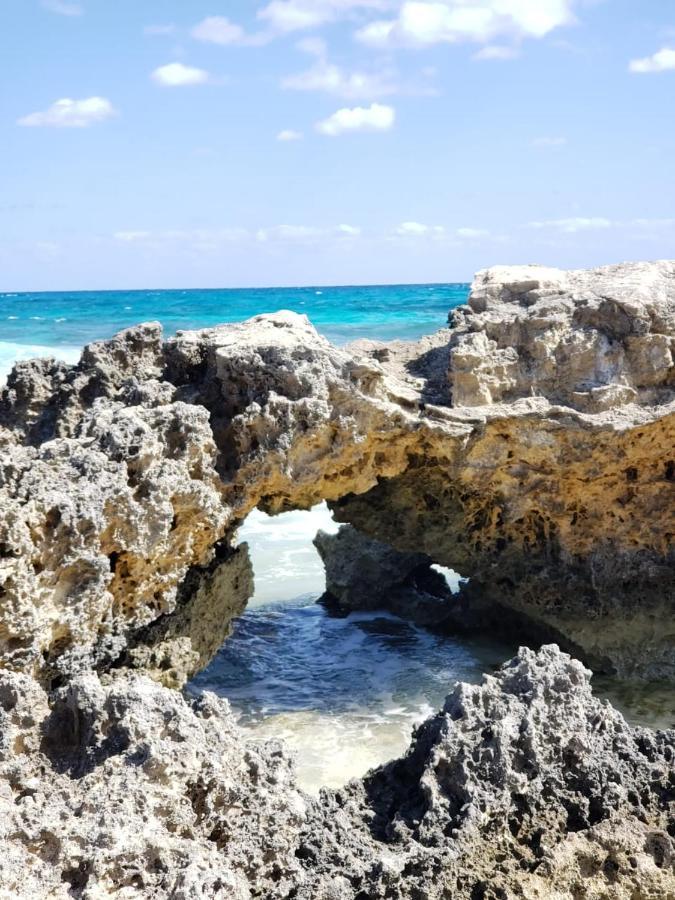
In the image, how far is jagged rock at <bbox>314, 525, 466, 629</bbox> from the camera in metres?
7.55

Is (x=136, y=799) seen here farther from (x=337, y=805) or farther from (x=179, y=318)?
(x=179, y=318)

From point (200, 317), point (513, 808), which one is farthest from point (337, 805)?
point (200, 317)

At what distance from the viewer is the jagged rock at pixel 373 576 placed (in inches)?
297

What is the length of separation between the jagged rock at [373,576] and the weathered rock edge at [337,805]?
3929 millimetres

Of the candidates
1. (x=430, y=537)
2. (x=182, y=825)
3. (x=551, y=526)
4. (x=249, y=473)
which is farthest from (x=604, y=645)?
(x=182, y=825)

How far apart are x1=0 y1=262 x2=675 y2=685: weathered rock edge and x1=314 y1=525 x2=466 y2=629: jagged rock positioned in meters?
1.21

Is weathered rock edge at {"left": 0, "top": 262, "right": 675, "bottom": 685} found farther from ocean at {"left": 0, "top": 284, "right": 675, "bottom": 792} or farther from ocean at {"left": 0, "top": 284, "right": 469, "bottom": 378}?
ocean at {"left": 0, "top": 284, "right": 469, "bottom": 378}

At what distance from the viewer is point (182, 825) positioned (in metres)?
2.96

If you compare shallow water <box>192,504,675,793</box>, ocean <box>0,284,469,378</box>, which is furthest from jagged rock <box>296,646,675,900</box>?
ocean <box>0,284,469,378</box>

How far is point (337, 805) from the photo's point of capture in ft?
11.0

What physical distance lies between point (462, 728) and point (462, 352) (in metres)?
2.45

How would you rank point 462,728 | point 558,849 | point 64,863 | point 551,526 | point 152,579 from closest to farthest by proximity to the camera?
point 64,863 < point 558,849 < point 462,728 < point 152,579 < point 551,526

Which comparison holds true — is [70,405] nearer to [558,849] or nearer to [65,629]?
[65,629]

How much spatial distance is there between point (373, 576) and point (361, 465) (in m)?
2.37
